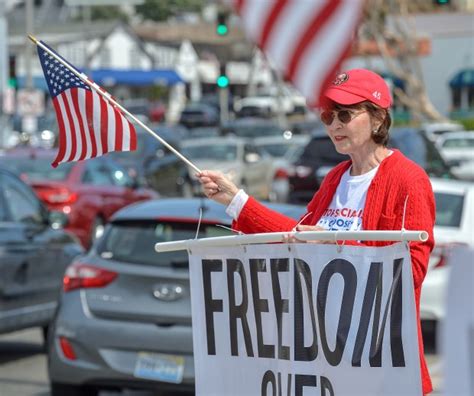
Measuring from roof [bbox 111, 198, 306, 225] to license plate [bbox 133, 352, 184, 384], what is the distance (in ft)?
3.08

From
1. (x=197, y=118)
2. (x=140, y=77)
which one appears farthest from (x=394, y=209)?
(x=140, y=77)

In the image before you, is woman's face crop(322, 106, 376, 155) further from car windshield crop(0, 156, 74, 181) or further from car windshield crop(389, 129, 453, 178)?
car windshield crop(0, 156, 74, 181)

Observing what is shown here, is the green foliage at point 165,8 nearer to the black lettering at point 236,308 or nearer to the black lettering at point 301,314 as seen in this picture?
the black lettering at point 236,308

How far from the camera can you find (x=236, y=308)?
14.8ft

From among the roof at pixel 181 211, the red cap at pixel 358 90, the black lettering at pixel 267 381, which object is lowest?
the roof at pixel 181 211

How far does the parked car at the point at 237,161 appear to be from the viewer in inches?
1129

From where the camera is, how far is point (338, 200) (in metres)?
4.65

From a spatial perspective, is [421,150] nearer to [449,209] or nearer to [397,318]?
[449,209]

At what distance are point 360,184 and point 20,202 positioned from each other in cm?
718

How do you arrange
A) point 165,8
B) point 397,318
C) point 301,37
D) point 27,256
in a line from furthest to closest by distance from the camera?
point 165,8
point 27,256
point 397,318
point 301,37

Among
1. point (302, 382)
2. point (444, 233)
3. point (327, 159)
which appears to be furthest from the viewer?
point (327, 159)

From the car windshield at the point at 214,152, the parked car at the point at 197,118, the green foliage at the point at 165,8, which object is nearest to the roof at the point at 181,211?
the car windshield at the point at 214,152

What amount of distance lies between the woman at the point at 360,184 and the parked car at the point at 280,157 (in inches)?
820

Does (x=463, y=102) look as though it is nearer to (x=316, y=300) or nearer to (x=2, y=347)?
(x=2, y=347)
